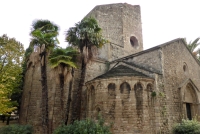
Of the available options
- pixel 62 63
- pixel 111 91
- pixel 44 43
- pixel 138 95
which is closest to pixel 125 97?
pixel 138 95

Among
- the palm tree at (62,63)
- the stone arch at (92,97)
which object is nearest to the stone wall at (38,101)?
the palm tree at (62,63)

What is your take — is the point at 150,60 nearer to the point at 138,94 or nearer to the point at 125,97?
the point at 138,94

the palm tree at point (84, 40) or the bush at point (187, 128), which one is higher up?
the palm tree at point (84, 40)

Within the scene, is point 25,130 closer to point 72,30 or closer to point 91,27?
point 72,30

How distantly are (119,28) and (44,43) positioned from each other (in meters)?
8.57

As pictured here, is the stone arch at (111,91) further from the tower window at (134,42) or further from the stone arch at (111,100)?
the tower window at (134,42)

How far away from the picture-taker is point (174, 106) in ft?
39.0

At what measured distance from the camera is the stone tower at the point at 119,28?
16586 millimetres

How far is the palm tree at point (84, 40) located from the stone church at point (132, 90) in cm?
101

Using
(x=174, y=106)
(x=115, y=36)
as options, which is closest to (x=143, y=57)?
(x=174, y=106)

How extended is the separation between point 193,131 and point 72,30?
925 cm

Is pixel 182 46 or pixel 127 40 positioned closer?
pixel 182 46

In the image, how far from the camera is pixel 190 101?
13.7 m

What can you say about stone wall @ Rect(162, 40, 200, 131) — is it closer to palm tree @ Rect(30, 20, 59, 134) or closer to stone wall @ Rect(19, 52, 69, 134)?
stone wall @ Rect(19, 52, 69, 134)
